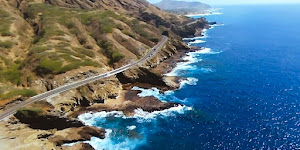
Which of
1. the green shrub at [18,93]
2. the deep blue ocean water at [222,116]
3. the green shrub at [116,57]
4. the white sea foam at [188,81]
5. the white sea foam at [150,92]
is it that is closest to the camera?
the deep blue ocean water at [222,116]

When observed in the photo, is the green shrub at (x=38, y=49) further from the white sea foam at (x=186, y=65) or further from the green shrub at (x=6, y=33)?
the white sea foam at (x=186, y=65)

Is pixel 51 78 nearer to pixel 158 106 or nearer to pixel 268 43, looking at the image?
pixel 158 106

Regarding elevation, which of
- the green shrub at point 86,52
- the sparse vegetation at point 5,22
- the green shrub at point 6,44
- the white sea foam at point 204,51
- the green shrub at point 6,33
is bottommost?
the white sea foam at point 204,51

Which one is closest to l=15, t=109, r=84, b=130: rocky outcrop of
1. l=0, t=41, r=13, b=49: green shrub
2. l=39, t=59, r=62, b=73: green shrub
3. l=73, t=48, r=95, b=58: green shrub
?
l=39, t=59, r=62, b=73: green shrub

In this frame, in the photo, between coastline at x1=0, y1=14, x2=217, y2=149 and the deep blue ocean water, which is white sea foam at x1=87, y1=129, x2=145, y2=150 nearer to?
the deep blue ocean water

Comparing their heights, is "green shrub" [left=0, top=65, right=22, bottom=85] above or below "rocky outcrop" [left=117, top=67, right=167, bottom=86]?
above

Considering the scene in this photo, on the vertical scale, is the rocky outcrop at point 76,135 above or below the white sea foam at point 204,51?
below

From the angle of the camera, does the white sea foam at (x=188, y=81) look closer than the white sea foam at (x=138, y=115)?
No

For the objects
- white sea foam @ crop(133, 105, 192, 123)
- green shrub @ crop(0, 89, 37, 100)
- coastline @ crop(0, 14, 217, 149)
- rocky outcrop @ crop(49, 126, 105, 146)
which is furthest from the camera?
green shrub @ crop(0, 89, 37, 100)

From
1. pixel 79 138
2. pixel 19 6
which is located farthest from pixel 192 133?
pixel 19 6

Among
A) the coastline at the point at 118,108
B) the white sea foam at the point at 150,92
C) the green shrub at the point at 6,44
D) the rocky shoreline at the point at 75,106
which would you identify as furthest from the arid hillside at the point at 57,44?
the white sea foam at the point at 150,92

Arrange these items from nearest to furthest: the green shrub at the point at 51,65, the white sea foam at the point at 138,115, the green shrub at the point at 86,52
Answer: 1. the white sea foam at the point at 138,115
2. the green shrub at the point at 51,65
3. the green shrub at the point at 86,52
